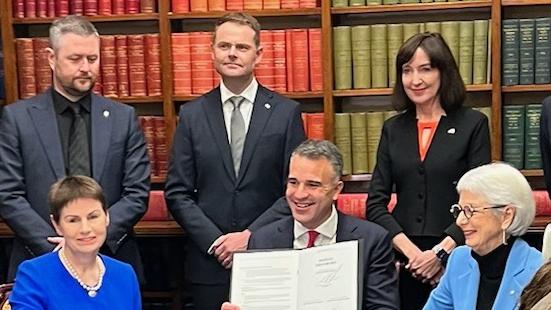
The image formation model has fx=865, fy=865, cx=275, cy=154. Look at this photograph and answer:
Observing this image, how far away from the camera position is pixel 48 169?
345 cm

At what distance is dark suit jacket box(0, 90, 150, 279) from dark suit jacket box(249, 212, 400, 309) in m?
0.73

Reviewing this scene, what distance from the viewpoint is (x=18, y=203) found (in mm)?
3391

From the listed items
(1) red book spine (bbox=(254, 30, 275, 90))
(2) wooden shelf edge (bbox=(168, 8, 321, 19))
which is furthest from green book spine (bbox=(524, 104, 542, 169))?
(1) red book spine (bbox=(254, 30, 275, 90))

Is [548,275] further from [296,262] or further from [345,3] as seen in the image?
[345,3]

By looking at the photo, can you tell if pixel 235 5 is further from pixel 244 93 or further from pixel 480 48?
pixel 480 48

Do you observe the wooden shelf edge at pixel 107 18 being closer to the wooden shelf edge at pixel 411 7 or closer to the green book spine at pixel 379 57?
the wooden shelf edge at pixel 411 7

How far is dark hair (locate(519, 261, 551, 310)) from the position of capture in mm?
1258

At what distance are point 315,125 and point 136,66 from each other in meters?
0.99

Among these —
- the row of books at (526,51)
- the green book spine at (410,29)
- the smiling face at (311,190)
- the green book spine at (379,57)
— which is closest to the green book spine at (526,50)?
the row of books at (526,51)

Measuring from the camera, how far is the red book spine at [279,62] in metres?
4.43

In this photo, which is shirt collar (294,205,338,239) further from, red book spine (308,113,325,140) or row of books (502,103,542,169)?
row of books (502,103,542,169)

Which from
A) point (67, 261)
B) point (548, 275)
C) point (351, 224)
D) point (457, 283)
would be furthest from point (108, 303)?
point (548, 275)

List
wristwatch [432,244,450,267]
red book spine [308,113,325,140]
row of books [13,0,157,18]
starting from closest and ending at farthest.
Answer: wristwatch [432,244,450,267], red book spine [308,113,325,140], row of books [13,0,157,18]

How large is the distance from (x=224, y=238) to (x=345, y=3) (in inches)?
61.2
